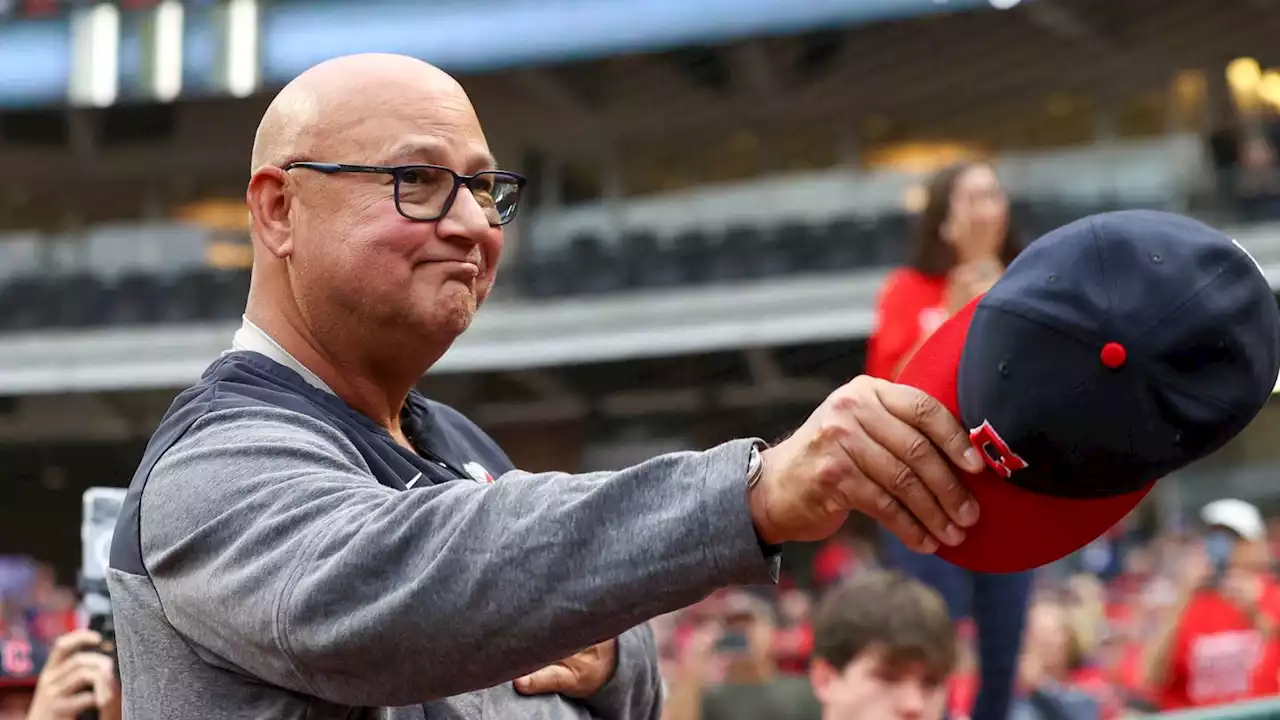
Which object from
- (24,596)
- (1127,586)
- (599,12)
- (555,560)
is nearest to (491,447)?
(555,560)

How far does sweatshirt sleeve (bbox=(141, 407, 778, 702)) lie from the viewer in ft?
3.51

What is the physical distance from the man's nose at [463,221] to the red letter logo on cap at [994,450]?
59 cm

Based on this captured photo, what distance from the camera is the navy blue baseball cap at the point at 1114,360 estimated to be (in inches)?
40.2

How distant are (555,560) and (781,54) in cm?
1727

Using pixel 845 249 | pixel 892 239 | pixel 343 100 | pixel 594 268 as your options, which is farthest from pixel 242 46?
pixel 343 100

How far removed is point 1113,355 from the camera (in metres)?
1.02

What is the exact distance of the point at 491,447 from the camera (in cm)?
197

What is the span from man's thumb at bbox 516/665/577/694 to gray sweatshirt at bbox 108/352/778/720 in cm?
23

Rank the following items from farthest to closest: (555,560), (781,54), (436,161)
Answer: (781,54) < (436,161) < (555,560)

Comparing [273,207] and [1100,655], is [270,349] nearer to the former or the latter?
[273,207]

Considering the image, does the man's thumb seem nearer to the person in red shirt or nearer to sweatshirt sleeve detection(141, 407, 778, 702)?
sweatshirt sleeve detection(141, 407, 778, 702)

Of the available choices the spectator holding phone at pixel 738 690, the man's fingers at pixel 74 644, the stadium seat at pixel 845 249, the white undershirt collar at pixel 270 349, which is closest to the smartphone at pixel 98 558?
the man's fingers at pixel 74 644

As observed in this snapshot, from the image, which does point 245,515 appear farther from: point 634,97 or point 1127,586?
point 634,97

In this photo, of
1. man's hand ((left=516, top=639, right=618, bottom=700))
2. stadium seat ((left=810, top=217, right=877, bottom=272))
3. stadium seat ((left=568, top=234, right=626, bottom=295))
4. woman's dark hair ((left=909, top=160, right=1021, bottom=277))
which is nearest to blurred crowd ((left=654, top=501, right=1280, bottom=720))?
woman's dark hair ((left=909, top=160, right=1021, bottom=277))
